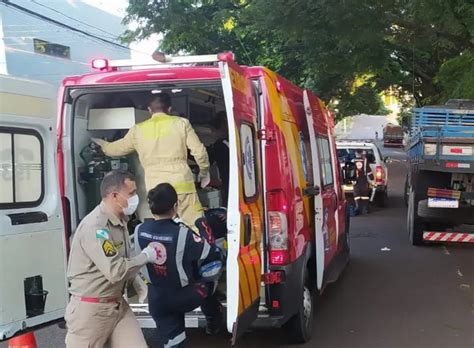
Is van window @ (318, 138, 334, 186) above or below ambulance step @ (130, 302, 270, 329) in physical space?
above

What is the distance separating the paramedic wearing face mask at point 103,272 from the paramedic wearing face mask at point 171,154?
111 centimetres

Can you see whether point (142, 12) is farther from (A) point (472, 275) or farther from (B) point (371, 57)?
(A) point (472, 275)

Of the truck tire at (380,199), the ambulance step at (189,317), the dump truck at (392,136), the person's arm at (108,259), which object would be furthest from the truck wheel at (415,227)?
the dump truck at (392,136)

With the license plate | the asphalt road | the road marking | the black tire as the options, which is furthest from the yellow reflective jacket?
the black tire

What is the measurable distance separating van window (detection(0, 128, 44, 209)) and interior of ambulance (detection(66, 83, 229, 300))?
0.45 meters

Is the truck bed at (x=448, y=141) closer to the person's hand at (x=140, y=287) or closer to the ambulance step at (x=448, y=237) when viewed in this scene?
the ambulance step at (x=448, y=237)

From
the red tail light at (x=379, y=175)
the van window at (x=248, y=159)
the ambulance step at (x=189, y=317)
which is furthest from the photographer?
the red tail light at (x=379, y=175)

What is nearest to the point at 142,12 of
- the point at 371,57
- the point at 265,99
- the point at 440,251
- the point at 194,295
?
the point at 371,57

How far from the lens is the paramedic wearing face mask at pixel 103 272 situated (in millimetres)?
3307

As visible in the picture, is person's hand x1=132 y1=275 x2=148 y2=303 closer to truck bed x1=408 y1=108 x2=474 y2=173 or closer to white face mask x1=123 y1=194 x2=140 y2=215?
white face mask x1=123 y1=194 x2=140 y2=215

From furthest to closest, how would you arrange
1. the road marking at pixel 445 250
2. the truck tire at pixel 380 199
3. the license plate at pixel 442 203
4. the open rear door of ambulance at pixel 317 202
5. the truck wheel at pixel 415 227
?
the truck tire at pixel 380 199 < the truck wheel at pixel 415 227 < the road marking at pixel 445 250 < the license plate at pixel 442 203 < the open rear door of ambulance at pixel 317 202

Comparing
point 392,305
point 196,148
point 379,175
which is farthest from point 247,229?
point 379,175

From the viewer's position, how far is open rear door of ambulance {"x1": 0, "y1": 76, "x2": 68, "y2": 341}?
3.81m

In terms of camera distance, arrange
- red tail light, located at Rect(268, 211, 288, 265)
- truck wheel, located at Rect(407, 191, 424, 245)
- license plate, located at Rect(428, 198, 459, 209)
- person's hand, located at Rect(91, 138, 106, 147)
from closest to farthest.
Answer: red tail light, located at Rect(268, 211, 288, 265)
person's hand, located at Rect(91, 138, 106, 147)
license plate, located at Rect(428, 198, 459, 209)
truck wheel, located at Rect(407, 191, 424, 245)
